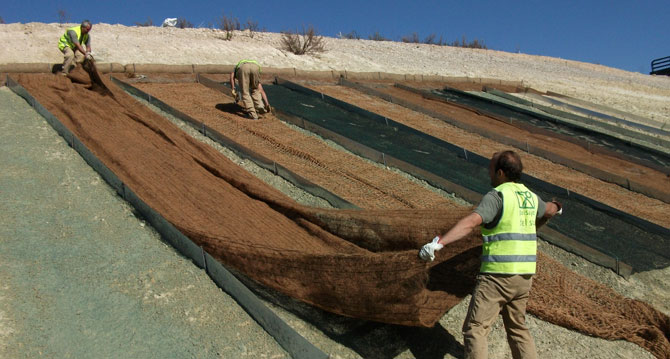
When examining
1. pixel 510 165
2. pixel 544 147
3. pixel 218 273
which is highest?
pixel 510 165

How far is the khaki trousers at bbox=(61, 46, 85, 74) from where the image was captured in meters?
9.70

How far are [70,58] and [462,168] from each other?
7.05m

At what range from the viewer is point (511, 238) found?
131 inches

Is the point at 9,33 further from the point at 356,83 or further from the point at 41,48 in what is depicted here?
the point at 356,83

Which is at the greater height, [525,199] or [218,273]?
[525,199]

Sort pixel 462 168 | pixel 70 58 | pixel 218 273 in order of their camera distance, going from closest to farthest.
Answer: pixel 218 273 → pixel 462 168 → pixel 70 58

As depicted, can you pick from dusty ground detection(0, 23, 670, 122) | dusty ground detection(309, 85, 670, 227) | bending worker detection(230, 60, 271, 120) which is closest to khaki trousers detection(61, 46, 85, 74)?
dusty ground detection(0, 23, 670, 122)

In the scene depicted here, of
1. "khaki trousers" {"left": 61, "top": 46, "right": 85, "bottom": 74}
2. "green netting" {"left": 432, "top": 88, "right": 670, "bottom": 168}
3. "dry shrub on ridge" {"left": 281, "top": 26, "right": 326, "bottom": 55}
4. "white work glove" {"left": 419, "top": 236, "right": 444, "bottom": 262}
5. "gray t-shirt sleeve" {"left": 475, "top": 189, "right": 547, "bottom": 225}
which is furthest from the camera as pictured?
"dry shrub on ridge" {"left": 281, "top": 26, "right": 326, "bottom": 55}

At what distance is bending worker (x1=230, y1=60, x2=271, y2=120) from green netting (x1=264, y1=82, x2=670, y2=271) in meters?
0.70

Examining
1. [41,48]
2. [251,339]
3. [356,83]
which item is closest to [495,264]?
[251,339]

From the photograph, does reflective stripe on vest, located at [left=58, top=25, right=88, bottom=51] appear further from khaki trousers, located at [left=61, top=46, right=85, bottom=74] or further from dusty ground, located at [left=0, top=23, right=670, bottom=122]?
dusty ground, located at [left=0, top=23, right=670, bottom=122]

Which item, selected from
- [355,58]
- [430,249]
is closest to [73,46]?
[355,58]

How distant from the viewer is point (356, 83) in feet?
41.3

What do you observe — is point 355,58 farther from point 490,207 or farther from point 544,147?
point 490,207
